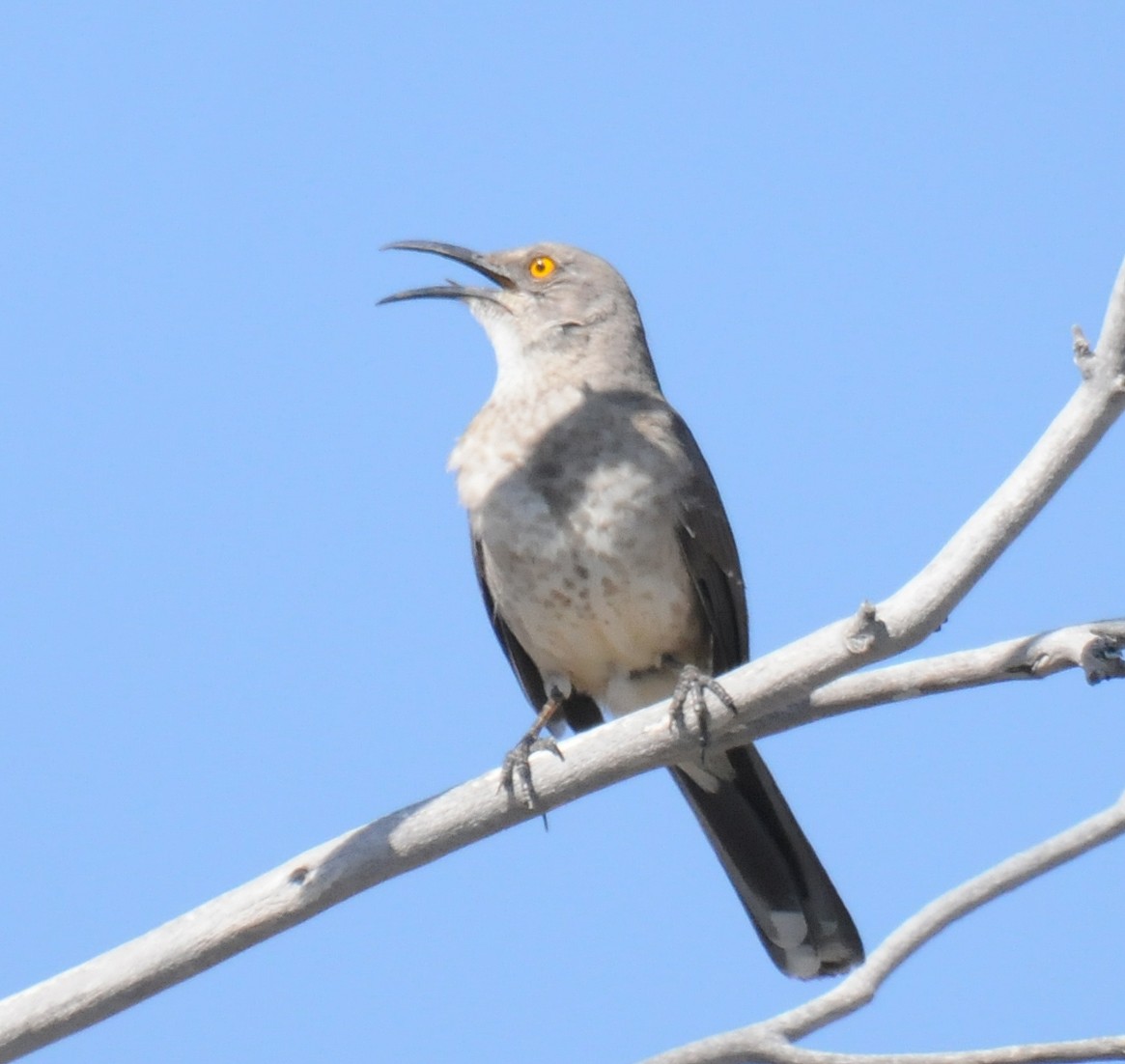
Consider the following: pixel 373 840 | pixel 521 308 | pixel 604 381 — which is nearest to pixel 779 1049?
pixel 373 840

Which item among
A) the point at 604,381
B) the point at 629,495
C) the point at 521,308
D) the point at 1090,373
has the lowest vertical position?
the point at 1090,373

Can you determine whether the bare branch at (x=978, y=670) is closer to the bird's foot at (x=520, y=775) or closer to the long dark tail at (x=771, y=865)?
the bird's foot at (x=520, y=775)

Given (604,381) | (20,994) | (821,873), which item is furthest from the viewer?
(604,381)

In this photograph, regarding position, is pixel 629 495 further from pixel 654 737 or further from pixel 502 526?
pixel 654 737

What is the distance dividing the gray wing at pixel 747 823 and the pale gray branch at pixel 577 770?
1.49 m

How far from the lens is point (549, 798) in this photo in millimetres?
4129

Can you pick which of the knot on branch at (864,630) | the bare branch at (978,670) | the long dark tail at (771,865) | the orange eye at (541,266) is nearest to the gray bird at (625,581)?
the long dark tail at (771,865)

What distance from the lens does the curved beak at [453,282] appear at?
6.69 meters

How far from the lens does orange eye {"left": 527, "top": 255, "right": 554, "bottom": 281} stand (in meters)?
6.75

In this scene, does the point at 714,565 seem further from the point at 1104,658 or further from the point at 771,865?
the point at 1104,658

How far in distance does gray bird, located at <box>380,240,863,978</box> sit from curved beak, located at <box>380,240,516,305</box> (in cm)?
60

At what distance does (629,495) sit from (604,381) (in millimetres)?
713

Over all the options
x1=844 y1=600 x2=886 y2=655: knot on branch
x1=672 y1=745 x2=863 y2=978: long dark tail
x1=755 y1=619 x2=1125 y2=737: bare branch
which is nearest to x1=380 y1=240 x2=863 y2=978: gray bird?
x1=672 y1=745 x2=863 y2=978: long dark tail

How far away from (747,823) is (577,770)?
1.76 metres
